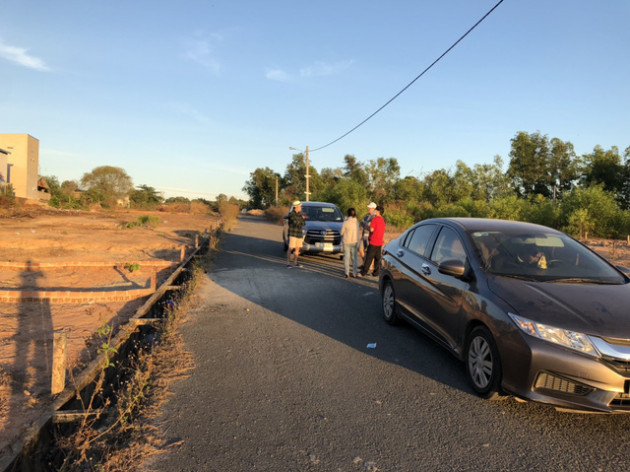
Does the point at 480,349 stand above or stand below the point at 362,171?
below

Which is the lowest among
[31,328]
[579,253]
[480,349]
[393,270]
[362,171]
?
[31,328]

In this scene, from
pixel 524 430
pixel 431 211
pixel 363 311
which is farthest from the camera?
pixel 431 211

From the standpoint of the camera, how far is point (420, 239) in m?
6.21

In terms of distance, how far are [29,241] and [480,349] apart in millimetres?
17401

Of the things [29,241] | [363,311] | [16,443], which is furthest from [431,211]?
[16,443]

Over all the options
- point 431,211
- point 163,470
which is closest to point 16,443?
point 163,470

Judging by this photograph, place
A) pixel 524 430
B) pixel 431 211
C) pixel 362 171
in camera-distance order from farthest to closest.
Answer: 1. pixel 362 171
2. pixel 431 211
3. pixel 524 430

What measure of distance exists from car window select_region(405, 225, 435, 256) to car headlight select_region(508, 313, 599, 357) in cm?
229

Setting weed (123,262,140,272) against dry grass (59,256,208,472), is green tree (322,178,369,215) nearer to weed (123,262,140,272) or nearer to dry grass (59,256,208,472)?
weed (123,262,140,272)

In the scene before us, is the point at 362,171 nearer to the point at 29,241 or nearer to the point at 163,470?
the point at 29,241

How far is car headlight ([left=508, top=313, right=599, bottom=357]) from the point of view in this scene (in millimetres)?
3398

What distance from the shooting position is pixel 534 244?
503cm

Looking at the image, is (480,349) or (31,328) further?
(31,328)

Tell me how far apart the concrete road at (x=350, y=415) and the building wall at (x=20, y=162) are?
57.4 metres
